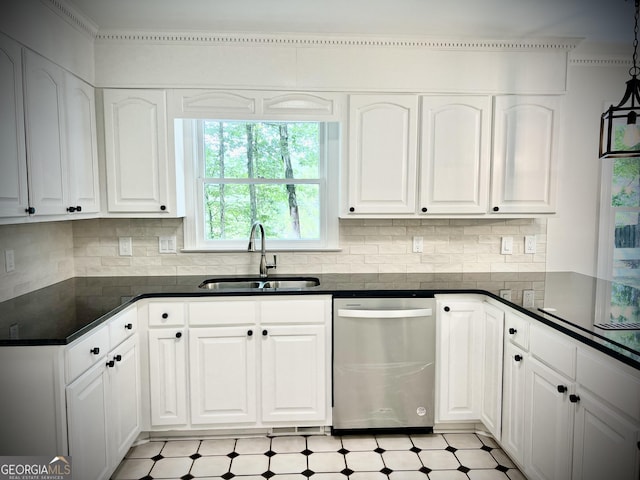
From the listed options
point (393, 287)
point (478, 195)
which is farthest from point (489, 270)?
point (393, 287)

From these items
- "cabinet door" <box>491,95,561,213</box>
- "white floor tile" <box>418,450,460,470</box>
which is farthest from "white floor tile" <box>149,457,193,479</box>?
"cabinet door" <box>491,95,561,213</box>

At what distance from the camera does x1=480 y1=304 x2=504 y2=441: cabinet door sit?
2.52 m

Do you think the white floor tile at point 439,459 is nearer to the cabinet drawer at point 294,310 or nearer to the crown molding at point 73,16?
the cabinet drawer at point 294,310

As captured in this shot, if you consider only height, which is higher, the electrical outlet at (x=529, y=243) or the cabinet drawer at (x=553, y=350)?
the electrical outlet at (x=529, y=243)

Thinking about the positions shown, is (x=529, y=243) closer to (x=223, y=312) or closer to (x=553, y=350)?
(x=553, y=350)

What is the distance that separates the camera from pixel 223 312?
8.56 ft

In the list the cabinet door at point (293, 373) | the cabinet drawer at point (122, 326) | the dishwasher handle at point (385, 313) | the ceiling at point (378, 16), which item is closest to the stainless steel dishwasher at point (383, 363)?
the dishwasher handle at point (385, 313)

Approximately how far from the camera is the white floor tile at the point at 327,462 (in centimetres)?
241

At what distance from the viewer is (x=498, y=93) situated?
2.87 m

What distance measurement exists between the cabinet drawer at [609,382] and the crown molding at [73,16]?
293 cm

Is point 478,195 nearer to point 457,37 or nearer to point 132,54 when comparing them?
point 457,37

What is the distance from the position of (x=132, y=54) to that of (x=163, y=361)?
1878 millimetres

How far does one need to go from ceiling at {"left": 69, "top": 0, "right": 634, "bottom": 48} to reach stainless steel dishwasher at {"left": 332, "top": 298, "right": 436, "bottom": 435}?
1.64m

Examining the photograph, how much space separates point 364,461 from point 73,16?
116 inches
